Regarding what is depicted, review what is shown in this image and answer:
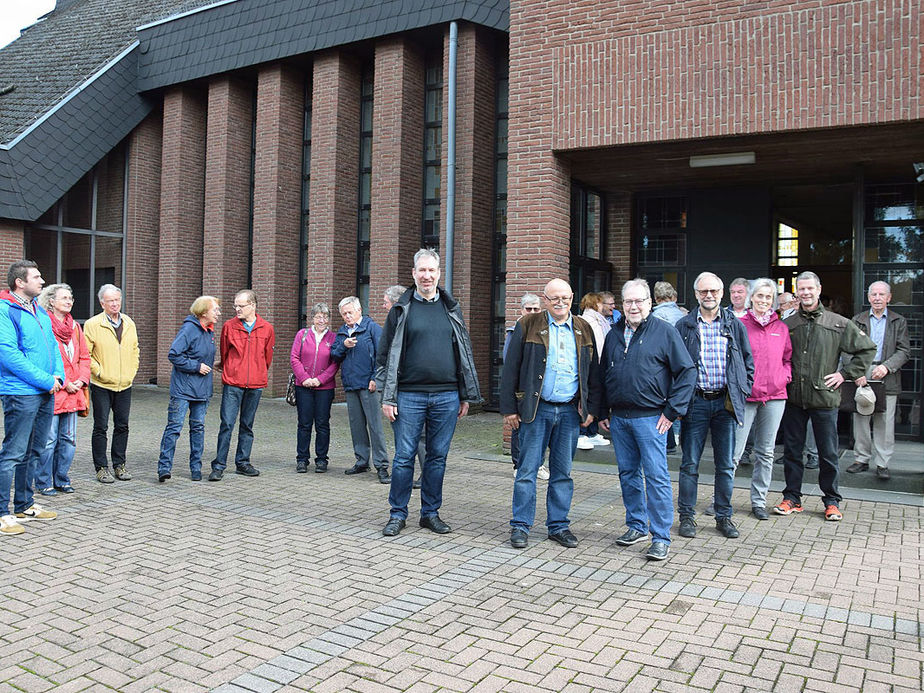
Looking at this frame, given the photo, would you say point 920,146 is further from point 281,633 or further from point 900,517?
point 281,633

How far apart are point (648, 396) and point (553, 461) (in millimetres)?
855

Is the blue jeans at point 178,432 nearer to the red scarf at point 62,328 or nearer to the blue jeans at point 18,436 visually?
the red scarf at point 62,328

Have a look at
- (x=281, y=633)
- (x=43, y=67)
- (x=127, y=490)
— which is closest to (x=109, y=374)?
(x=127, y=490)

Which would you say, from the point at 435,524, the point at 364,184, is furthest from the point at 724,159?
the point at 364,184

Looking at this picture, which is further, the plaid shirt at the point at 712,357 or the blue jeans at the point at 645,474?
the plaid shirt at the point at 712,357

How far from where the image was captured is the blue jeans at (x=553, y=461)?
5695 mm

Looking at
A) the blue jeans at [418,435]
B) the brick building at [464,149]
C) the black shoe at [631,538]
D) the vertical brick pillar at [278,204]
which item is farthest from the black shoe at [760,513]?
the vertical brick pillar at [278,204]

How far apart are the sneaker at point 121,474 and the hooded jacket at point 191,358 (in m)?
0.90

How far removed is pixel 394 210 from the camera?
51.9 ft

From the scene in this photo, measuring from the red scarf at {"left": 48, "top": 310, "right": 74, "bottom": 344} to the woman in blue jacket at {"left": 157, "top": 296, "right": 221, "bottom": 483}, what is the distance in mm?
968

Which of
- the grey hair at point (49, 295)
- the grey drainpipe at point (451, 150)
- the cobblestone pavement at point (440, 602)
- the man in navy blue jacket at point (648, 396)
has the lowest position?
the cobblestone pavement at point (440, 602)

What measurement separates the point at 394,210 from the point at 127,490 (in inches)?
373

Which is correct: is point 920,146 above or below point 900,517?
above

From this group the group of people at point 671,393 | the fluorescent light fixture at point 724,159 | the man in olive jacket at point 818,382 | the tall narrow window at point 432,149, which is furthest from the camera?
the tall narrow window at point 432,149
